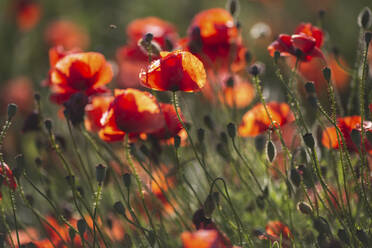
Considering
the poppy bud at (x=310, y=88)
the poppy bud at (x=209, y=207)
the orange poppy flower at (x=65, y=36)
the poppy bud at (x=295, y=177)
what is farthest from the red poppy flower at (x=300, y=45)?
the orange poppy flower at (x=65, y=36)

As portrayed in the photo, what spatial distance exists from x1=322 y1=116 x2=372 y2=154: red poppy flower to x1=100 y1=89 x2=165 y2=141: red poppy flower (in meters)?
0.53

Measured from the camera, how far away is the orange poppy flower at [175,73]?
152 centimetres

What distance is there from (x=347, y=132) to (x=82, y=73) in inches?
34.8

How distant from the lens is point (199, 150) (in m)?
1.91

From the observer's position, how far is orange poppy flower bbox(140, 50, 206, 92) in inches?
60.0

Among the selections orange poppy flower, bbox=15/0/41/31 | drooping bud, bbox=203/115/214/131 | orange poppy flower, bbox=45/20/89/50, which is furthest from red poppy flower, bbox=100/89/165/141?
→ orange poppy flower, bbox=15/0/41/31

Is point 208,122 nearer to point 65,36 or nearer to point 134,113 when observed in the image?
point 134,113

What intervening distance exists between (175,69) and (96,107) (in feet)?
1.93

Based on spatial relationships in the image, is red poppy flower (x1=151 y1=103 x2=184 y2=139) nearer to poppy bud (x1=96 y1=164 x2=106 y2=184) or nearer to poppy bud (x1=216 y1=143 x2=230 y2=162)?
poppy bud (x1=216 y1=143 x2=230 y2=162)

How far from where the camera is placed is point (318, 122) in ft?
6.13

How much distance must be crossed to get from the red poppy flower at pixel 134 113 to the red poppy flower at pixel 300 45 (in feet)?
1.33

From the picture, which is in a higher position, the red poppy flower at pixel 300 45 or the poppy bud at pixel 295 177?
the red poppy flower at pixel 300 45

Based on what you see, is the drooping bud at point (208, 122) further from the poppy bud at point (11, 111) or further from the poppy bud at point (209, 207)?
the poppy bud at point (11, 111)

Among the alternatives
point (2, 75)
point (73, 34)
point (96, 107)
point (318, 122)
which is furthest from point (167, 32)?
point (2, 75)
